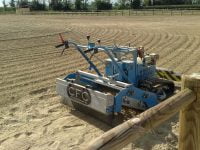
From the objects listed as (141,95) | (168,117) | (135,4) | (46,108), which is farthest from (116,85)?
(135,4)

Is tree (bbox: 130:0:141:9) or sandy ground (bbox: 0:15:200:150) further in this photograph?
tree (bbox: 130:0:141:9)

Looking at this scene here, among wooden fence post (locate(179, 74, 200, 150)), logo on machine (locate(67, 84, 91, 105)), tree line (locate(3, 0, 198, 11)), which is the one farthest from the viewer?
tree line (locate(3, 0, 198, 11))

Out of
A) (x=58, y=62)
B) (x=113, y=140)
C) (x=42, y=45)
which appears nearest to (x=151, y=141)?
(x=113, y=140)

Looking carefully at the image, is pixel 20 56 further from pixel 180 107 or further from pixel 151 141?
pixel 180 107

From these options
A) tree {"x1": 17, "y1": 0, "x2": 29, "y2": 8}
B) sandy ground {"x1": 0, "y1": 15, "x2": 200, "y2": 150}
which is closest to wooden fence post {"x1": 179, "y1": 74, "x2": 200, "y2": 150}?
sandy ground {"x1": 0, "y1": 15, "x2": 200, "y2": 150}

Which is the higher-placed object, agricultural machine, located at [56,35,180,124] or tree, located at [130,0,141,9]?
tree, located at [130,0,141,9]

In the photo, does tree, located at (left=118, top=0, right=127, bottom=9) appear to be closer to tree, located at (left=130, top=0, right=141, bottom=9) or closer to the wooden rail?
tree, located at (left=130, top=0, right=141, bottom=9)

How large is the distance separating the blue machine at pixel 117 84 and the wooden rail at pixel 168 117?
114 inches

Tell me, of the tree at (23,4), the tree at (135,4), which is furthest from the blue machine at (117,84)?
the tree at (23,4)

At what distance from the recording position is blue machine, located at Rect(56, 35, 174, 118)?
17.8ft

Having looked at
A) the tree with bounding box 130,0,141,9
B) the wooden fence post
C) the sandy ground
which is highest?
the tree with bounding box 130,0,141,9

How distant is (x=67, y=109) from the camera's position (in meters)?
6.48

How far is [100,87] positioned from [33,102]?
4.84 feet

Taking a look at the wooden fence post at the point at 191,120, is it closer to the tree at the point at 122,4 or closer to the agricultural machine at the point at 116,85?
the agricultural machine at the point at 116,85
